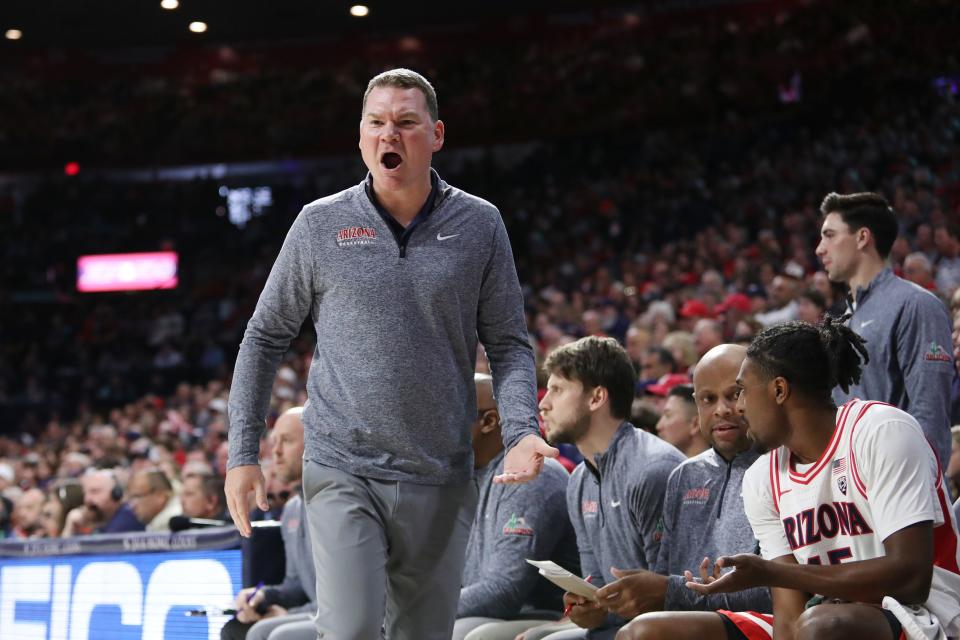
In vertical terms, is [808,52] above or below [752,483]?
above

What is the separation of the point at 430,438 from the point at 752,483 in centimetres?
110

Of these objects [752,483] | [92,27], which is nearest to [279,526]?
[752,483]

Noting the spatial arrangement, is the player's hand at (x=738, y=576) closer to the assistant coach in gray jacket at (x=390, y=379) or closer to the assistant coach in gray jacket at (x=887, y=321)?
the assistant coach in gray jacket at (x=390, y=379)

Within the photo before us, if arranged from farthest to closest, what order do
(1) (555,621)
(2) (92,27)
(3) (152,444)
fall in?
1. (2) (92,27)
2. (3) (152,444)
3. (1) (555,621)

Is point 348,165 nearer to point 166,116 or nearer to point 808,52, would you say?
point 166,116

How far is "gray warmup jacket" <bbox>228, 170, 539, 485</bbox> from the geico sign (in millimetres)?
2902

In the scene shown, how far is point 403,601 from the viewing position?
288cm

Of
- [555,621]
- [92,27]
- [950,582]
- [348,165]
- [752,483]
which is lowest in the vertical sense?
[555,621]

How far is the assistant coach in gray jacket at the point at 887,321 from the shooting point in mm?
4238

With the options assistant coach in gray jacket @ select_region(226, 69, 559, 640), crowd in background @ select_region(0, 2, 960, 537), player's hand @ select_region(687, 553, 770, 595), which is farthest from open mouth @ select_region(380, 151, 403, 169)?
crowd in background @ select_region(0, 2, 960, 537)

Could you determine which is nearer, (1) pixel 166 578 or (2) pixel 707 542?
(2) pixel 707 542

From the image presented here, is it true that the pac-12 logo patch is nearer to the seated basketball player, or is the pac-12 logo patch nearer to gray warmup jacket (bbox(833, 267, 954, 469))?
the seated basketball player

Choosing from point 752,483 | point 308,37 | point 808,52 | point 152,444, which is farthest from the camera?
point 308,37

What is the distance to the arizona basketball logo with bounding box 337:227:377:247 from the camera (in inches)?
115
